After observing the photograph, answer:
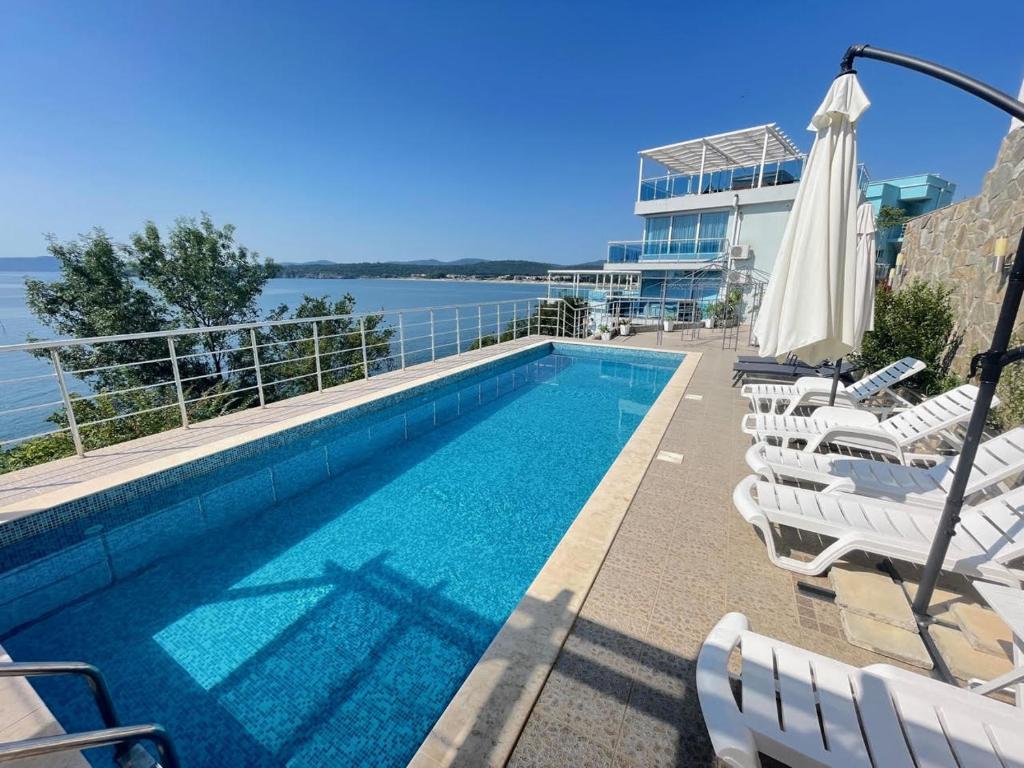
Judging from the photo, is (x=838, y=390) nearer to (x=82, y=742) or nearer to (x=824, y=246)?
(x=824, y=246)

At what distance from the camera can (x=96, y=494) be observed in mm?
3332

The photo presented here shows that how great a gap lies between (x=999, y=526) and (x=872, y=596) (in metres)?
0.76

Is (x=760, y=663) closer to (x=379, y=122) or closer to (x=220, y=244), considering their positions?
(x=220, y=244)

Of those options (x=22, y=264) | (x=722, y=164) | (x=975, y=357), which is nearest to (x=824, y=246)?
(x=975, y=357)

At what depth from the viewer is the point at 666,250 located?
19.7 meters

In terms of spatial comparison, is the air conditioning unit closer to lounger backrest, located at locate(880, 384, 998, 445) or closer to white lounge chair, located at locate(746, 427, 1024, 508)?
lounger backrest, located at locate(880, 384, 998, 445)

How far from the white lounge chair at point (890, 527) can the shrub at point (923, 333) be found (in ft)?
12.3

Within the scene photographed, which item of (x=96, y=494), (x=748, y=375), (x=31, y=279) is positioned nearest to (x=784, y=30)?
(x=748, y=375)

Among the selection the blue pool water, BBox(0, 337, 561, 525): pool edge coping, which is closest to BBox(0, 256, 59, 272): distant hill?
BBox(0, 337, 561, 525): pool edge coping

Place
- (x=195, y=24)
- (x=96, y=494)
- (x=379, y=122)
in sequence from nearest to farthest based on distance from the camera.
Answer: (x=96, y=494), (x=195, y=24), (x=379, y=122)

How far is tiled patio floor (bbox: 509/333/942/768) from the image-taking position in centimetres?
154

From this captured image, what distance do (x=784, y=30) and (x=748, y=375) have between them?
A: 784cm

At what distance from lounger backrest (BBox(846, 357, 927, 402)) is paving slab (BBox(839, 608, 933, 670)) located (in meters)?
3.79

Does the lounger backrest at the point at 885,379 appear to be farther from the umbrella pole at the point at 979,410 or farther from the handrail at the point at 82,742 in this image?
the handrail at the point at 82,742
